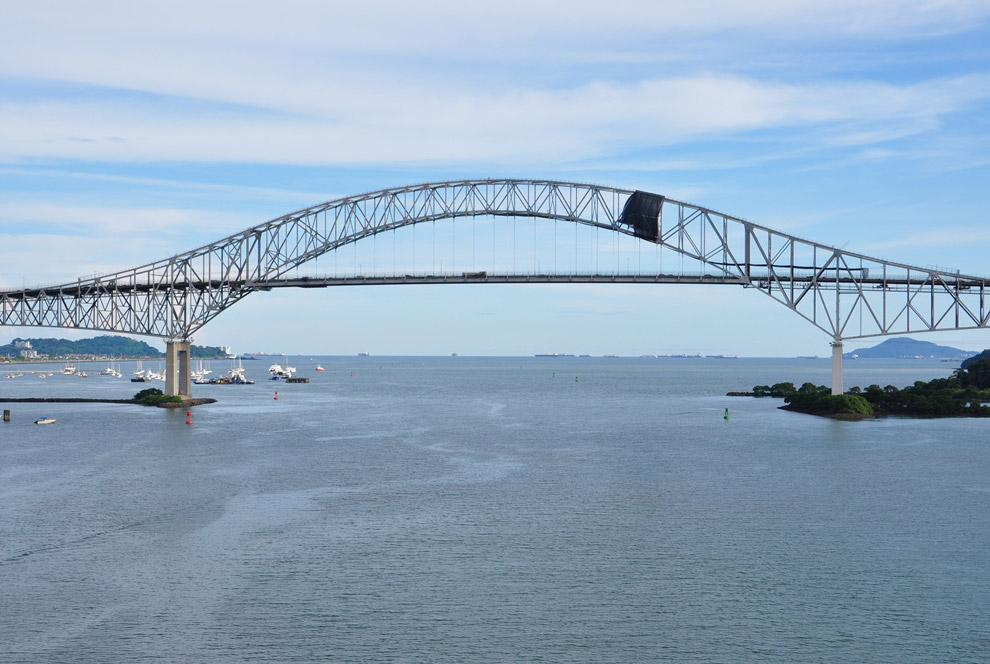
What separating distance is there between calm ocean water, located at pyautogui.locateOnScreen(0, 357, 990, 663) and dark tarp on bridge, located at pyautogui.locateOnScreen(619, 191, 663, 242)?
105ft

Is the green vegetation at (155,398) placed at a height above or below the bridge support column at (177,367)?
below

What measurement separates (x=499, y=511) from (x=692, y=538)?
885 cm

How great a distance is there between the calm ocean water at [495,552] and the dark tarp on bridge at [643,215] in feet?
105

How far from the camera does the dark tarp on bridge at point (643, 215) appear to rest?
298 ft

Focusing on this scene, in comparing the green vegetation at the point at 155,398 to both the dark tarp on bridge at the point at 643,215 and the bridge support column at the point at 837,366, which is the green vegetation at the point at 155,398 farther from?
the bridge support column at the point at 837,366

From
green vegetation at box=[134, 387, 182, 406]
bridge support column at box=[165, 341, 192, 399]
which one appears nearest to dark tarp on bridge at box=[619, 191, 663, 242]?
bridge support column at box=[165, 341, 192, 399]

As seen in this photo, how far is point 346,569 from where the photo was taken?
99.2 ft

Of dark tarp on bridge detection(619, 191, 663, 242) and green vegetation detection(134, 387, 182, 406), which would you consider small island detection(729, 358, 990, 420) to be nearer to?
dark tarp on bridge detection(619, 191, 663, 242)

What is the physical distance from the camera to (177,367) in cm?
10569

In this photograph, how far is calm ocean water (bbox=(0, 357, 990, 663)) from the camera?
2408 centimetres

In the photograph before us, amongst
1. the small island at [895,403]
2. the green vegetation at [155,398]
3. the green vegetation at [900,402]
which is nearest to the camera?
the small island at [895,403]

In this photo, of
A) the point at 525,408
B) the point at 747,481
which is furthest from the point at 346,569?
the point at 525,408

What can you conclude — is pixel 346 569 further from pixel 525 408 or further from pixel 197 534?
pixel 525 408

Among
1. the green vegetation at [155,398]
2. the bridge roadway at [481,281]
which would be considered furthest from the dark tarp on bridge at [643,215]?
the green vegetation at [155,398]
